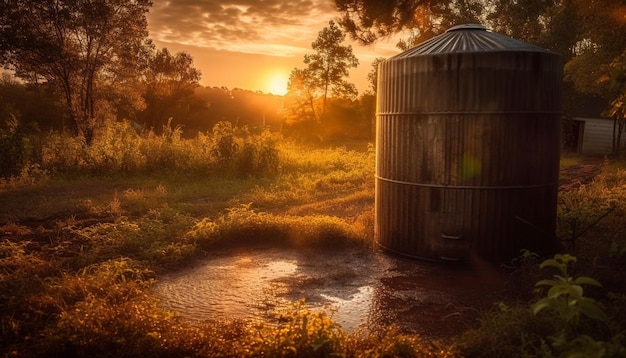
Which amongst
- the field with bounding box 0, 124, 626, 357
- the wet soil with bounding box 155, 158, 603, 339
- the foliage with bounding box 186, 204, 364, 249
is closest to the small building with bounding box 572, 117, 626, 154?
the field with bounding box 0, 124, 626, 357

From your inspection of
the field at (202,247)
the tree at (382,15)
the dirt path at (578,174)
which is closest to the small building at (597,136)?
the dirt path at (578,174)

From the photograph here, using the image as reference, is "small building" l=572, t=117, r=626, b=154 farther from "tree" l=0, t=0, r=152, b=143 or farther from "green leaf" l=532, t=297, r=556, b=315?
"green leaf" l=532, t=297, r=556, b=315

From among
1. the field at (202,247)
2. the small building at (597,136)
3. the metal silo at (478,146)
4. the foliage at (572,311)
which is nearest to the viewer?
the foliage at (572,311)

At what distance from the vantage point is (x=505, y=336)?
16.3 ft

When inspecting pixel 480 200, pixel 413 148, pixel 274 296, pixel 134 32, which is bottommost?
pixel 274 296

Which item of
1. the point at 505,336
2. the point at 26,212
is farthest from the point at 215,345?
the point at 26,212

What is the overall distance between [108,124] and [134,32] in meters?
4.69

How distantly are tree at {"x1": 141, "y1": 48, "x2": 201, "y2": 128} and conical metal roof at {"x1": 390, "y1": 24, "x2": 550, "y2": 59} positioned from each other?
3921cm

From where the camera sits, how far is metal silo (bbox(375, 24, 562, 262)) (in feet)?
26.0

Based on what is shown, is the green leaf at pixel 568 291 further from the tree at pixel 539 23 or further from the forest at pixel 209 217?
the tree at pixel 539 23

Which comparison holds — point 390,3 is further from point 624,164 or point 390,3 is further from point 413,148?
point 624,164

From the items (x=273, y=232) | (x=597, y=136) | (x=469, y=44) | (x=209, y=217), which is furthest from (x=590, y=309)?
(x=597, y=136)

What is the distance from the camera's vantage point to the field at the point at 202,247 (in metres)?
4.83

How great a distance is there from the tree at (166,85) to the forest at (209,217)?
1894cm
